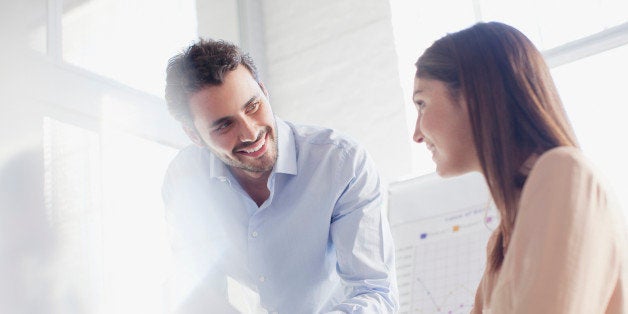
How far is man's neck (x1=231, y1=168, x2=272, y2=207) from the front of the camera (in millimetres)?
1863

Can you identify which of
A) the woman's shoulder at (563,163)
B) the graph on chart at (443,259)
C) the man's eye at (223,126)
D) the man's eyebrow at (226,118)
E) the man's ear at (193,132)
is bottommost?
the graph on chart at (443,259)

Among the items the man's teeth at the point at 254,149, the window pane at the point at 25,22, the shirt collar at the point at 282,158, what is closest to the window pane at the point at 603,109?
the shirt collar at the point at 282,158

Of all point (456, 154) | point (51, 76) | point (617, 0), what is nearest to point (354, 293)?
point (456, 154)

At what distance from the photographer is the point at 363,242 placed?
1648mm

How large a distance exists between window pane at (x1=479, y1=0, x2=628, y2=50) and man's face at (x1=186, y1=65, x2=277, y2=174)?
1.14m

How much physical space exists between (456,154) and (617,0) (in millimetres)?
1467

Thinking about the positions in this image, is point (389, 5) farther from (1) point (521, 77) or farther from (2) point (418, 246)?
(1) point (521, 77)

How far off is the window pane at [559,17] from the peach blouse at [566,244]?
161 centimetres

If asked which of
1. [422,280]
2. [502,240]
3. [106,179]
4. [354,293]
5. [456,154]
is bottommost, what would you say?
[422,280]

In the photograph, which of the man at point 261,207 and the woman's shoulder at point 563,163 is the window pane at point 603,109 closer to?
the man at point 261,207

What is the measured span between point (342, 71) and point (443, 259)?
994mm

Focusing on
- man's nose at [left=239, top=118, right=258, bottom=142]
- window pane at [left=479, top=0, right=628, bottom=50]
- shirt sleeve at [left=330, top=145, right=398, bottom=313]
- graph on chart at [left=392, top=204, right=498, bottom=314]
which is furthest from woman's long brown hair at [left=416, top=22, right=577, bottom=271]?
window pane at [left=479, top=0, right=628, bottom=50]

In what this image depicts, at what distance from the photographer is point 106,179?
7.27 feet

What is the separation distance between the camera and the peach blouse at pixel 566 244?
809 mm
